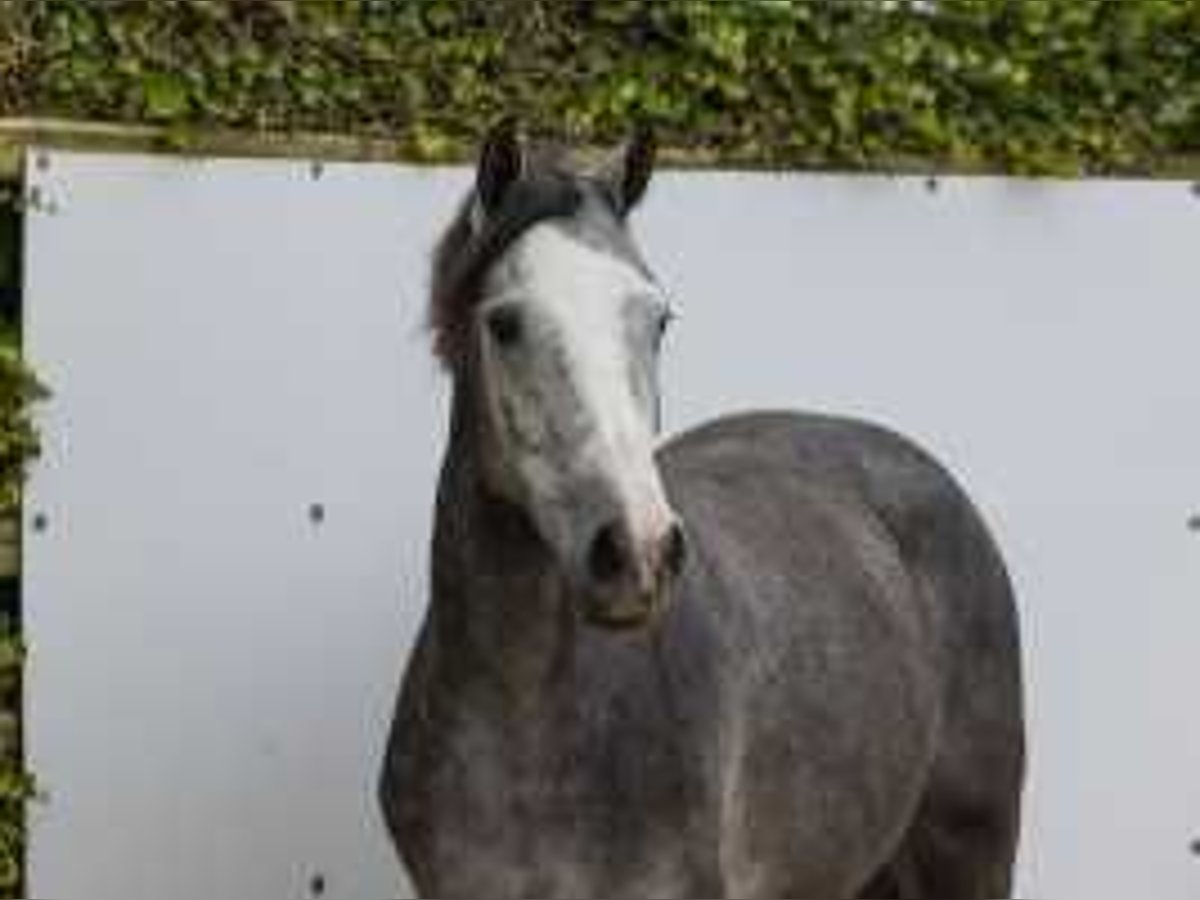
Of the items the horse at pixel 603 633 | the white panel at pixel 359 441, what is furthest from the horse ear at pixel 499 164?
the white panel at pixel 359 441

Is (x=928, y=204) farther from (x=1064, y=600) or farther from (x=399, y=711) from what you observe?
(x=399, y=711)

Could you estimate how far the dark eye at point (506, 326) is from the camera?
297 cm

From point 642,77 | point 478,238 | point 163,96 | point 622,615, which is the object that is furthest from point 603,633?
point 642,77

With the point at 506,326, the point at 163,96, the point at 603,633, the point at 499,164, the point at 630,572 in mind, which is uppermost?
the point at 163,96

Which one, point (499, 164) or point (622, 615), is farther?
point (499, 164)

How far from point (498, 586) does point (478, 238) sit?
1.31 feet

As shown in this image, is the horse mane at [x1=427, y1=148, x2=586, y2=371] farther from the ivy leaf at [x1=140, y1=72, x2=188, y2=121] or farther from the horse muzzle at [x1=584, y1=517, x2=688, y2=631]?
the ivy leaf at [x1=140, y1=72, x2=188, y2=121]

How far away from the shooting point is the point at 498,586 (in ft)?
10.3

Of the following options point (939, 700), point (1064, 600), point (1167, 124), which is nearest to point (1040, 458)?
point (1064, 600)

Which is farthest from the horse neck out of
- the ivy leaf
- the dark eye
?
the ivy leaf

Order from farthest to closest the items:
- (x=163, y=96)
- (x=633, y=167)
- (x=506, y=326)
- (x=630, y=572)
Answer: (x=163, y=96) → (x=633, y=167) → (x=506, y=326) → (x=630, y=572)

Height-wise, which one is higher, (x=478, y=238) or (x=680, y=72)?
(x=680, y=72)

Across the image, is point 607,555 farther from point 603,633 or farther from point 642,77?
point 642,77

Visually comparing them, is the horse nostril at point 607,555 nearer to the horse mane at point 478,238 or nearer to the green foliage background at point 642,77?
the horse mane at point 478,238
